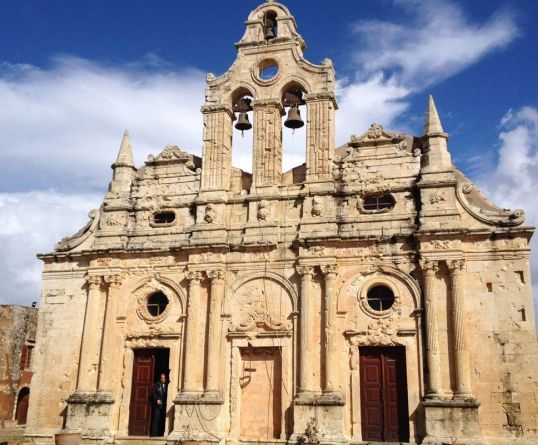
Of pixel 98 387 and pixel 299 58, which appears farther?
pixel 299 58

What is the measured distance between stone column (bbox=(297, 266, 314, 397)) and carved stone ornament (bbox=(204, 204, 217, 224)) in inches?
122

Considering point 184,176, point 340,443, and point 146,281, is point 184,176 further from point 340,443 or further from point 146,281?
point 340,443

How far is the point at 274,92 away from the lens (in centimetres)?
1967

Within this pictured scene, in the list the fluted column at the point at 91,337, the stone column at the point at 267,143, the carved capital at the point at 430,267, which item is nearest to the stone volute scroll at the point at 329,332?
the carved capital at the point at 430,267

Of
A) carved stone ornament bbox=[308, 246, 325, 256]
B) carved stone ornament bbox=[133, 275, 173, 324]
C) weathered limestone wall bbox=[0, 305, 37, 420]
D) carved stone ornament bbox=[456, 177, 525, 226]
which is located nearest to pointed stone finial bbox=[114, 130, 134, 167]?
carved stone ornament bbox=[133, 275, 173, 324]

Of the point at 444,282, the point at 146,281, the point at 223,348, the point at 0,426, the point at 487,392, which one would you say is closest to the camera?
the point at 487,392

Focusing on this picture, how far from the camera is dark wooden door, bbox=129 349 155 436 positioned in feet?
59.1

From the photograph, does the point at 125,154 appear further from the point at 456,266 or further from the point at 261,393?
the point at 456,266

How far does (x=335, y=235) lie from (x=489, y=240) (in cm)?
401

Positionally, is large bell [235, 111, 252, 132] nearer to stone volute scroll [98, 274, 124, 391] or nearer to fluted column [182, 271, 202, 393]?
fluted column [182, 271, 202, 393]

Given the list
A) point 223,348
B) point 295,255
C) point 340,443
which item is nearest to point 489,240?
point 295,255

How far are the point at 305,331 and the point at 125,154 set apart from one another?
8444mm

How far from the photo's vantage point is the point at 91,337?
18.8 m

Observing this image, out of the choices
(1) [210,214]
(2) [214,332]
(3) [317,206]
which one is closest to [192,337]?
(2) [214,332]
